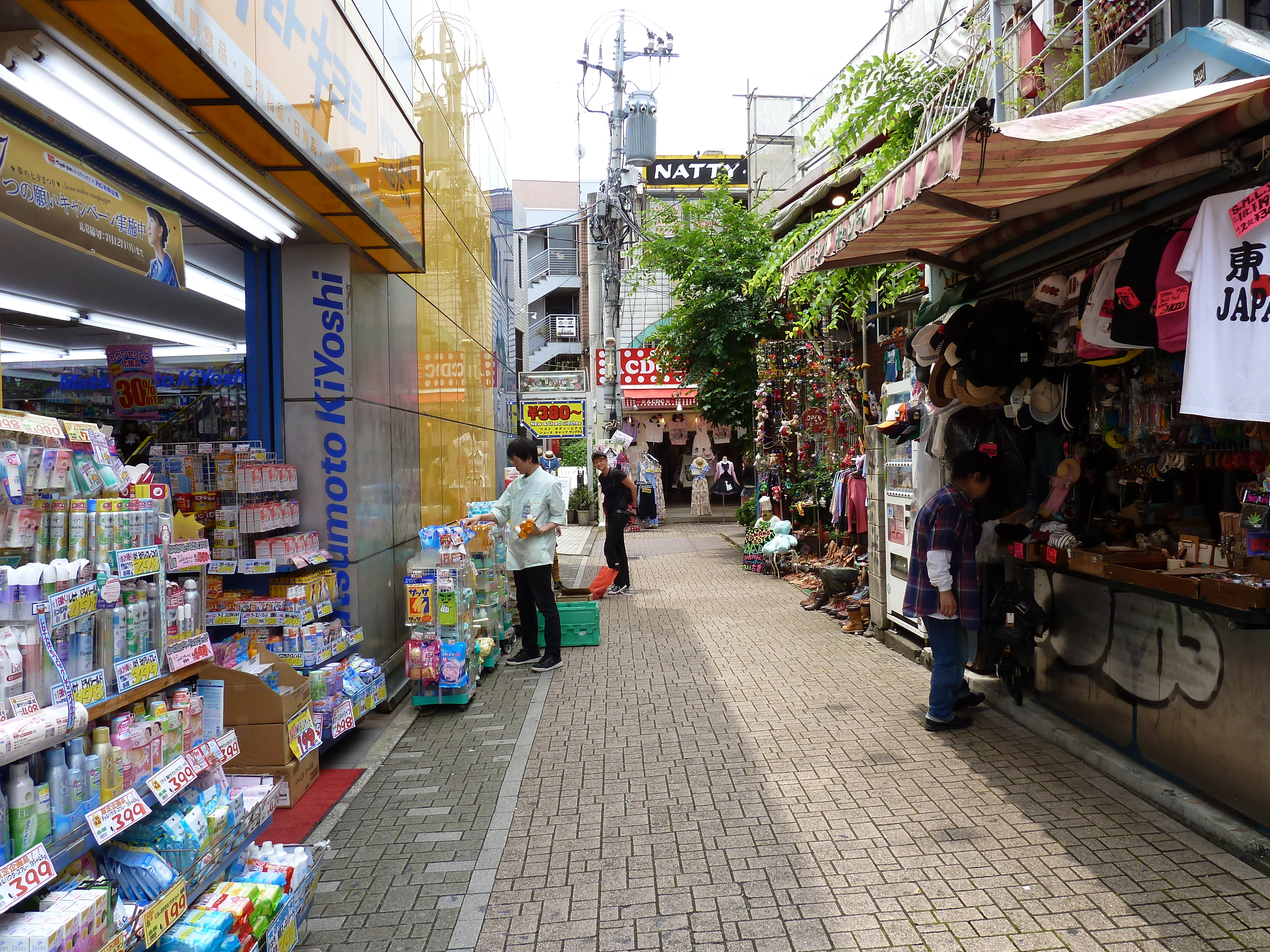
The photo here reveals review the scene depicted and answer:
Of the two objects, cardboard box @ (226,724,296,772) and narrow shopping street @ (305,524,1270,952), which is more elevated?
cardboard box @ (226,724,296,772)

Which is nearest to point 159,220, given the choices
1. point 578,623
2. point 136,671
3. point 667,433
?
point 136,671

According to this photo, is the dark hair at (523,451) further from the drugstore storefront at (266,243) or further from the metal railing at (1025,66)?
the metal railing at (1025,66)

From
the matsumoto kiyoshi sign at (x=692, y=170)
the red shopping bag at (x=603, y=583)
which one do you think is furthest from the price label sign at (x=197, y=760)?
the matsumoto kiyoshi sign at (x=692, y=170)

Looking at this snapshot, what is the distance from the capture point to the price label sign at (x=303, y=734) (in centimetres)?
471

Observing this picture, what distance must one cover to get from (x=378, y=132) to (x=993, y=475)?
5.35 meters

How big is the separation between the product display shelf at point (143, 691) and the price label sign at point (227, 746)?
287mm

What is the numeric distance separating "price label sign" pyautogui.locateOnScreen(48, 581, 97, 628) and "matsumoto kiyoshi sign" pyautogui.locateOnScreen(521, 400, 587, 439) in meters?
19.9

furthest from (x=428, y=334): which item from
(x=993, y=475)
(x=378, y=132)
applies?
(x=993, y=475)

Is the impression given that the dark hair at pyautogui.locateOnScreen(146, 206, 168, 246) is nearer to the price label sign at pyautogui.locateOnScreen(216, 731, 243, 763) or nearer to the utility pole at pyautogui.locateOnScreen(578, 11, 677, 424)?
the price label sign at pyautogui.locateOnScreen(216, 731, 243, 763)

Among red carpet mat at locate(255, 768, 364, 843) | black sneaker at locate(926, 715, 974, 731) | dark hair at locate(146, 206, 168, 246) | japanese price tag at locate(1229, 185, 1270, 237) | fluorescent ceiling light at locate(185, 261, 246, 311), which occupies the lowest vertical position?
red carpet mat at locate(255, 768, 364, 843)

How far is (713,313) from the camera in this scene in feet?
50.4

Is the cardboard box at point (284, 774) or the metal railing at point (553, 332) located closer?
the cardboard box at point (284, 774)

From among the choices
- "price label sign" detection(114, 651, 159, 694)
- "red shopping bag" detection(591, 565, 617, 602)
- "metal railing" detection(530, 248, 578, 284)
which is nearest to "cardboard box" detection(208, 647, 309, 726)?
"price label sign" detection(114, 651, 159, 694)

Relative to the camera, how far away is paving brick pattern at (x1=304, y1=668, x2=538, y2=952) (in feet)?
11.3
